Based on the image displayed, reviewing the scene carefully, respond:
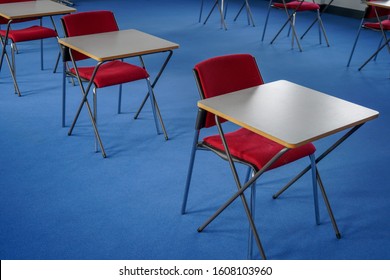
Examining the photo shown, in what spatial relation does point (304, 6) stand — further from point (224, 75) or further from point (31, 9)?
point (224, 75)

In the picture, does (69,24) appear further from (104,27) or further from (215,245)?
(215,245)

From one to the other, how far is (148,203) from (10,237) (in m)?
0.81

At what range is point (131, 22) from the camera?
7910mm

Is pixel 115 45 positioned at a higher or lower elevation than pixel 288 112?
lower

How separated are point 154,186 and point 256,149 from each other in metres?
0.93

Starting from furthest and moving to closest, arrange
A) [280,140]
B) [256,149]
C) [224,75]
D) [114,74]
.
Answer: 1. [114,74]
2. [224,75]
3. [256,149]
4. [280,140]

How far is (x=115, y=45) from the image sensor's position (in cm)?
377

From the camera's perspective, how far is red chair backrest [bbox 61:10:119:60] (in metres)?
4.05

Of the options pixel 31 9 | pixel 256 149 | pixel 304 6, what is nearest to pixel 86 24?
pixel 31 9

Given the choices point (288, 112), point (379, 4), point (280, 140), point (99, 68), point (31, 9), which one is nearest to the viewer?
point (280, 140)

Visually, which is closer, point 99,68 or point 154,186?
point 154,186

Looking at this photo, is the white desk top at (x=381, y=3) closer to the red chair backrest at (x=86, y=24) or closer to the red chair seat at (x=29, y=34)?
the red chair backrest at (x=86, y=24)

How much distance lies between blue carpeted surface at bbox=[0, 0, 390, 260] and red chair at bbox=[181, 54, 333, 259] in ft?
0.73

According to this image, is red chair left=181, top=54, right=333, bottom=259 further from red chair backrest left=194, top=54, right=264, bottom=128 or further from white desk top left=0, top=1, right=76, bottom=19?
white desk top left=0, top=1, right=76, bottom=19
